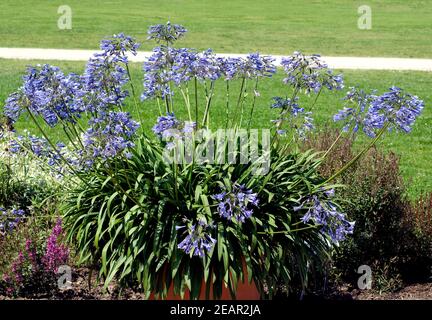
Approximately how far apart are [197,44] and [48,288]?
1466cm

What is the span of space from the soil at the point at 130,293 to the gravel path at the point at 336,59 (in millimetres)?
10754

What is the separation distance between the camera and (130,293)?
16.9ft

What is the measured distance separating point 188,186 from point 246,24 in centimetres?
2003

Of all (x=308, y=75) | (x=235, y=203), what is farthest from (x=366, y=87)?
(x=235, y=203)

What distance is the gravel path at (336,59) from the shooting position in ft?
52.1

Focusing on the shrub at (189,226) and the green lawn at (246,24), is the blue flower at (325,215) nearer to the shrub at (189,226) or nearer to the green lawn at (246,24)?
the shrub at (189,226)

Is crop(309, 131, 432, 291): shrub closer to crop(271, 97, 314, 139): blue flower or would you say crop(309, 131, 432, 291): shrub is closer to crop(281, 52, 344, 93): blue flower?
crop(271, 97, 314, 139): blue flower

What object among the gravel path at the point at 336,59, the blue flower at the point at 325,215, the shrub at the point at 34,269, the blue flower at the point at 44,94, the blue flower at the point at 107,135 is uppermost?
the gravel path at the point at 336,59

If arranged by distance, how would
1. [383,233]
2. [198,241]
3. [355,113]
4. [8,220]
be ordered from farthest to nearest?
[383,233], [8,220], [355,113], [198,241]

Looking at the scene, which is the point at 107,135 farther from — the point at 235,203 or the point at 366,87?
the point at 366,87

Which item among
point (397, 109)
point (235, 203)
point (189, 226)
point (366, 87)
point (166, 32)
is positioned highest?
point (366, 87)

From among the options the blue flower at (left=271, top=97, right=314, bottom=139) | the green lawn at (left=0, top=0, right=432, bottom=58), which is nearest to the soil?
the blue flower at (left=271, top=97, right=314, bottom=139)

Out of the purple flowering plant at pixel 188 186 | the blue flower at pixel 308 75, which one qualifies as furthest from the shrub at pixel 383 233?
the blue flower at pixel 308 75

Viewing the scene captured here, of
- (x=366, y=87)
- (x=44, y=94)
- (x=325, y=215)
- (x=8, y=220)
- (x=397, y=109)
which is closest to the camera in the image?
(x=325, y=215)
